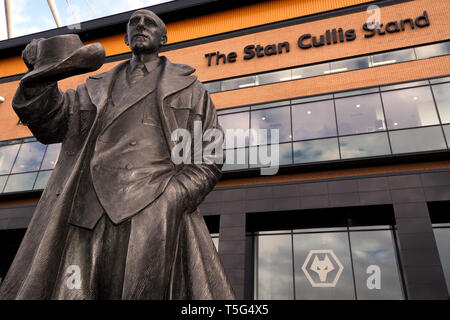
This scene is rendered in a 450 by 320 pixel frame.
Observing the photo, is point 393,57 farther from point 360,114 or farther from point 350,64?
point 360,114

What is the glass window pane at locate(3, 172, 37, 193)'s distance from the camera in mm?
18094

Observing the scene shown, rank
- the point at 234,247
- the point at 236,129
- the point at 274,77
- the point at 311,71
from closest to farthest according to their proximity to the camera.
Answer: the point at 234,247, the point at 236,129, the point at 311,71, the point at 274,77

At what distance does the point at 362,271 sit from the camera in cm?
1320

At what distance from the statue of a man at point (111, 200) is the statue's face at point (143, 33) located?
1.17 feet

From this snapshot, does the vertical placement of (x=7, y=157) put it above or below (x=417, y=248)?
above

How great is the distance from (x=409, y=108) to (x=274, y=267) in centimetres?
899

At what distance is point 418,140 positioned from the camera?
13406 millimetres

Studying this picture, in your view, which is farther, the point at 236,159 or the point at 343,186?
the point at 236,159

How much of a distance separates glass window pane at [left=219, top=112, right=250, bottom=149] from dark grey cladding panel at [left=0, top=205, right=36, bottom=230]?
10608 millimetres

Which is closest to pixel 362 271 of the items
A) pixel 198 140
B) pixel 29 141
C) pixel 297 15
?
pixel 198 140

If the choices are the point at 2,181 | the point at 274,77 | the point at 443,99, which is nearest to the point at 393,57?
the point at 443,99

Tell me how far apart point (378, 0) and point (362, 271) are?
46.4 feet

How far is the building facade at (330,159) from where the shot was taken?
12906mm

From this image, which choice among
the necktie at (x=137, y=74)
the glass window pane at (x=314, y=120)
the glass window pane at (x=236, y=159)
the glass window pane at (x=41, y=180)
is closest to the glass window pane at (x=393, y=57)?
the glass window pane at (x=314, y=120)
